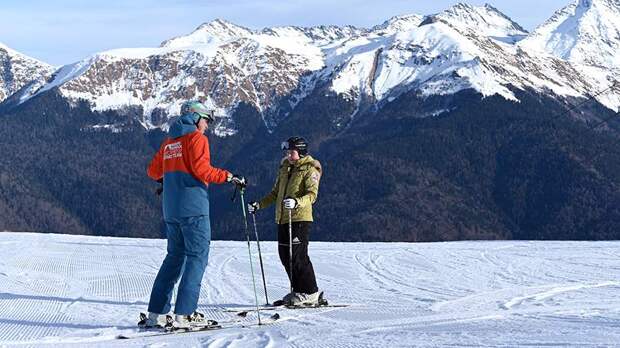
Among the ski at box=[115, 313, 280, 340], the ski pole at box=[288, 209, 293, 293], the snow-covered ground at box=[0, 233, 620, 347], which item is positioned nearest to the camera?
the snow-covered ground at box=[0, 233, 620, 347]

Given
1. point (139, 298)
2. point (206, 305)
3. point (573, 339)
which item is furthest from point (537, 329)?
point (139, 298)

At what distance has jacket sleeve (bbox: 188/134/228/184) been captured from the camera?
22.1 ft

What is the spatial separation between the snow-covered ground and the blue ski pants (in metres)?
0.38

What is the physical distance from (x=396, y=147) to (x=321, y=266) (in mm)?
188818

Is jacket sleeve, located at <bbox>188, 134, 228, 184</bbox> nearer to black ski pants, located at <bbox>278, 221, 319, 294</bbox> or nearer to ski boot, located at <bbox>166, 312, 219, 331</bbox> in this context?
ski boot, located at <bbox>166, 312, 219, 331</bbox>

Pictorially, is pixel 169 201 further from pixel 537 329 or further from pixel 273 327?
pixel 537 329

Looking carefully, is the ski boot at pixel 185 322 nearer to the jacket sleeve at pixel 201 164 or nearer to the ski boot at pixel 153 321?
the ski boot at pixel 153 321

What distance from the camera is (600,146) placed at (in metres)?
196

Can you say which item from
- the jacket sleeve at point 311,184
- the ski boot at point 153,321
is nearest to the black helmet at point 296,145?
the jacket sleeve at point 311,184

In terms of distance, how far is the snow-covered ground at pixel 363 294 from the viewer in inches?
242

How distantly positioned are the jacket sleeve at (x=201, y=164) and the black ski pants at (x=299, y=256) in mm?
1852

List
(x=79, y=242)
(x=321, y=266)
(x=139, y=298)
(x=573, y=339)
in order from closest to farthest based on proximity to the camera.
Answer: (x=573, y=339), (x=139, y=298), (x=321, y=266), (x=79, y=242)

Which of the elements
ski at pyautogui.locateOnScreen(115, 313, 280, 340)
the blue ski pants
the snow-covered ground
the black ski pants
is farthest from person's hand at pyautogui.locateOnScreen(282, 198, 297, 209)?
ski at pyautogui.locateOnScreen(115, 313, 280, 340)

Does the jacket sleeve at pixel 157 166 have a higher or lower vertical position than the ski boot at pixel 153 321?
higher
